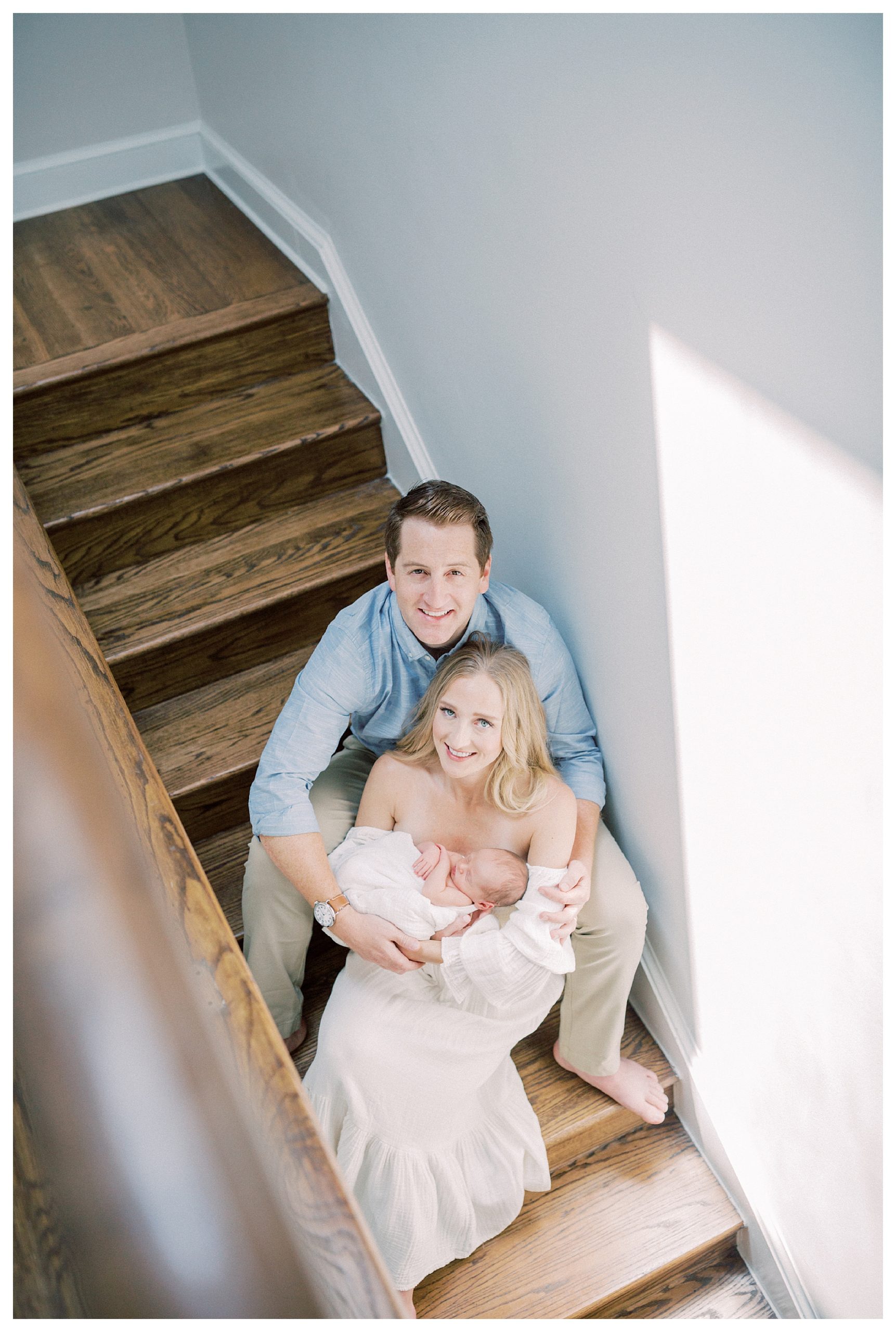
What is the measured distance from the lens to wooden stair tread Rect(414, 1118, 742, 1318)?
1.81m

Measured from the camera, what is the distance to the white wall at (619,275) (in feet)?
3.35

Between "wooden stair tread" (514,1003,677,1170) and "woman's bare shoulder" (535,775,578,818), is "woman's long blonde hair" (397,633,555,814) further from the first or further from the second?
"wooden stair tread" (514,1003,677,1170)

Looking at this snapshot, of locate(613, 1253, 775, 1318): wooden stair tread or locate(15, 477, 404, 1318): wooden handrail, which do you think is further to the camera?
locate(613, 1253, 775, 1318): wooden stair tread

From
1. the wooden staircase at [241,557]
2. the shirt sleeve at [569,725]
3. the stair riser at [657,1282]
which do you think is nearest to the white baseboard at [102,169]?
the wooden staircase at [241,557]

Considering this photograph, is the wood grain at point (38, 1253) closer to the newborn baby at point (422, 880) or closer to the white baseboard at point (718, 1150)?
the newborn baby at point (422, 880)

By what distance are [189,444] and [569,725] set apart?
1.31 m

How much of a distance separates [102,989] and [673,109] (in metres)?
1.17

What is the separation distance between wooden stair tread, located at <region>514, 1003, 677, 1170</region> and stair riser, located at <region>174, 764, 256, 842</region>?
836mm

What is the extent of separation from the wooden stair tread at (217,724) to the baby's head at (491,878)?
63 centimetres

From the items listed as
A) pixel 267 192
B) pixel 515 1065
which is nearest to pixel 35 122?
pixel 267 192

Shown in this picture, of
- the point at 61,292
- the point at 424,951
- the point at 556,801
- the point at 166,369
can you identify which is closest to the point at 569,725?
the point at 556,801

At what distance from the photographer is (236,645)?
7.83 feet

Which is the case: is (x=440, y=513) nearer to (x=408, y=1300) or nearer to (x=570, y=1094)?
(x=570, y=1094)

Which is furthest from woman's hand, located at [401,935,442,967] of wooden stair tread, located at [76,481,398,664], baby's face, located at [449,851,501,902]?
wooden stair tread, located at [76,481,398,664]
